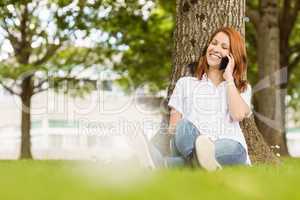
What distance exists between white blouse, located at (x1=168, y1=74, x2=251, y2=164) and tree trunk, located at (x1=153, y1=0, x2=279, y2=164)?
117 cm

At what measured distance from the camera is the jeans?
17.6 ft

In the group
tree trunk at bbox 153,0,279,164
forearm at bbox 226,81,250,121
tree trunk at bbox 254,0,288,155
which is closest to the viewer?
forearm at bbox 226,81,250,121

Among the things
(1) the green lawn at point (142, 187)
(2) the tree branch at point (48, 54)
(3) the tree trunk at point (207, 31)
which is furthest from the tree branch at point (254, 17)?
(1) the green lawn at point (142, 187)

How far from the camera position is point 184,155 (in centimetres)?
545

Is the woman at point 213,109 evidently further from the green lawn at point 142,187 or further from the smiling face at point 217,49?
the green lawn at point 142,187

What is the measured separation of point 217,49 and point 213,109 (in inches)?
24.6

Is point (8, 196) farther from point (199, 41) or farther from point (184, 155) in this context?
point (199, 41)

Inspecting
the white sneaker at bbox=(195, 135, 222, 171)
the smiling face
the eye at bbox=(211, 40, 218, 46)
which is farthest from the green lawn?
the eye at bbox=(211, 40, 218, 46)

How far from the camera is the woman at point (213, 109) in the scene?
17.9 ft

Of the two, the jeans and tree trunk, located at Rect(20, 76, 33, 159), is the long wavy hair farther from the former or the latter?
tree trunk, located at Rect(20, 76, 33, 159)

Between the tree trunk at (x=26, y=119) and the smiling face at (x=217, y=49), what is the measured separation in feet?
46.2

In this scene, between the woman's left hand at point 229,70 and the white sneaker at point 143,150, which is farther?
the woman's left hand at point 229,70

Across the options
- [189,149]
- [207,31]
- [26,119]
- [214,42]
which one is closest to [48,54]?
[26,119]

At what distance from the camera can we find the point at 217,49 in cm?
607
